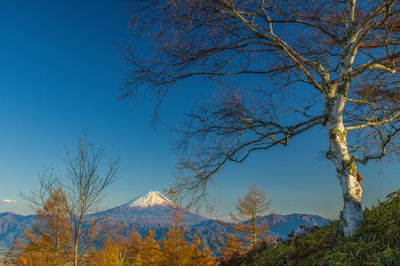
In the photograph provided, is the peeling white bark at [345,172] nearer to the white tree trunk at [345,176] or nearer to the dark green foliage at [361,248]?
the white tree trunk at [345,176]

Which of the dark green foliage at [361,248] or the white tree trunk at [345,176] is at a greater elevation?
the white tree trunk at [345,176]

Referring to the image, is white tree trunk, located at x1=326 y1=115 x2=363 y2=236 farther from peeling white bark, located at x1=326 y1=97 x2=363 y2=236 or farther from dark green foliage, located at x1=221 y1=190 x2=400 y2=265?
dark green foliage, located at x1=221 y1=190 x2=400 y2=265

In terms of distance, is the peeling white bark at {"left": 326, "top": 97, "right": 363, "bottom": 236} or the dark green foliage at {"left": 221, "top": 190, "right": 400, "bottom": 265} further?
the peeling white bark at {"left": 326, "top": 97, "right": 363, "bottom": 236}

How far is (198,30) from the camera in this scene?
4.52 meters

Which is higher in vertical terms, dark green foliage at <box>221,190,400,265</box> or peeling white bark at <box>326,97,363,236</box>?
peeling white bark at <box>326,97,363,236</box>

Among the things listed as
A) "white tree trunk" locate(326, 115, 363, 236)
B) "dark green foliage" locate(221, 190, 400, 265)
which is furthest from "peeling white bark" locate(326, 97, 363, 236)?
"dark green foliage" locate(221, 190, 400, 265)

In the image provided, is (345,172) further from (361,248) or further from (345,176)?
(361,248)

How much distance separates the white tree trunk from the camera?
411 centimetres

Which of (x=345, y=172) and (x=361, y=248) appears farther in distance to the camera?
(x=345, y=172)

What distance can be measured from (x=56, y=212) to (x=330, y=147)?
14.9 metres


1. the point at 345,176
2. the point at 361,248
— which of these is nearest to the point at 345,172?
the point at 345,176

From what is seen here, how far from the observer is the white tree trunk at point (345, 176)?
4.11 meters

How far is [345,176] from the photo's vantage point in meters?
4.34

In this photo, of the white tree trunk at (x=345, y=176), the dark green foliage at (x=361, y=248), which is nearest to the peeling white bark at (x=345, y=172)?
the white tree trunk at (x=345, y=176)
